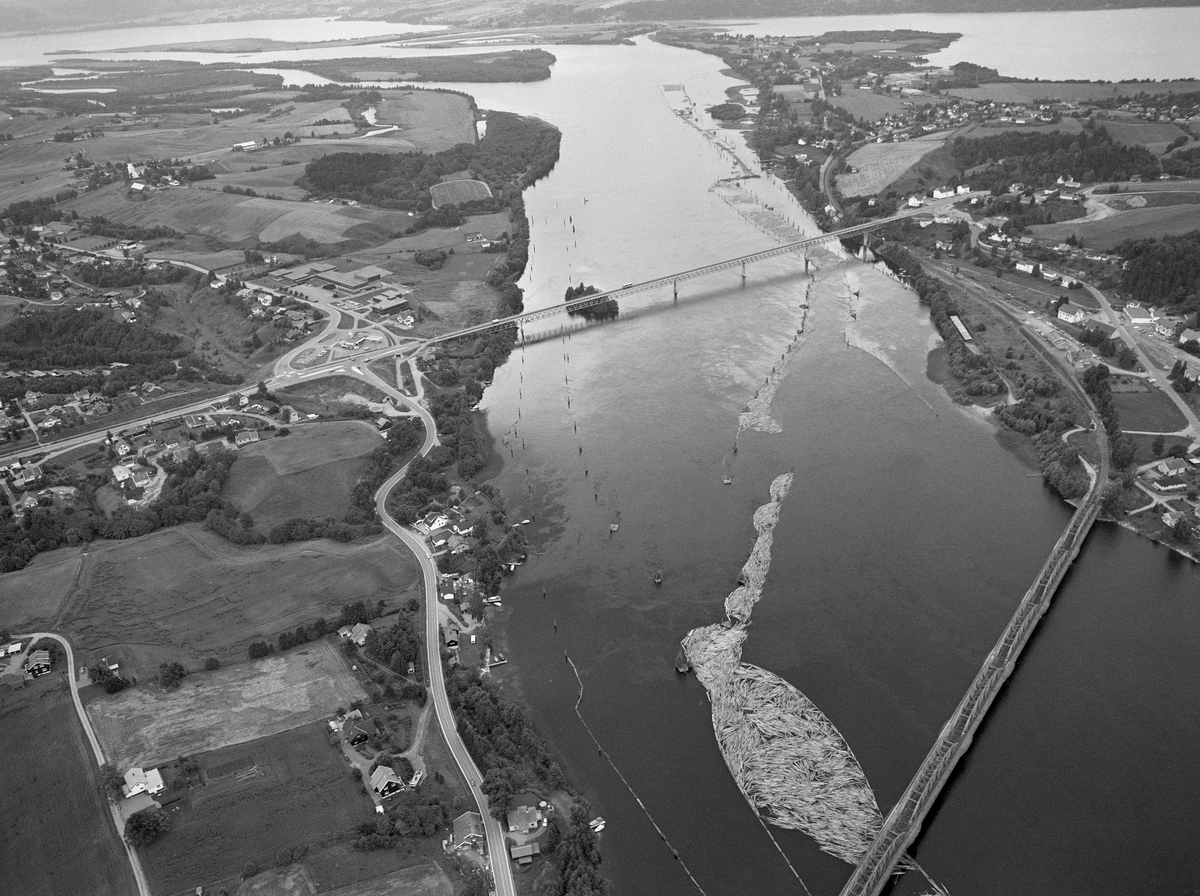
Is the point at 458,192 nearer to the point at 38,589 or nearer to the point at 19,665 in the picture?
the point at 38,589

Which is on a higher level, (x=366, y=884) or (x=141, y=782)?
(x=141, y=782)

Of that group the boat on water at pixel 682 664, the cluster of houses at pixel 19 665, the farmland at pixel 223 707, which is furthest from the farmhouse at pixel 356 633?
the boat on water at pixel 682 664

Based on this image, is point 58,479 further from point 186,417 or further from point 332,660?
point 332,660

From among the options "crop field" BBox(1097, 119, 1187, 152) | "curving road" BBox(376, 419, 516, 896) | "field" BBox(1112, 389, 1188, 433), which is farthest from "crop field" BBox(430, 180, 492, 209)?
"crop field" BBox(1097, 119, 1187, 152)

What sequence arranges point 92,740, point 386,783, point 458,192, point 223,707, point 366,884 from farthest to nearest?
point 458,192 < point 223,707 < point 92,740 < point 386,783 < point 366,884

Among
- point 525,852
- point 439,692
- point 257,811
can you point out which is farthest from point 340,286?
point 525,852

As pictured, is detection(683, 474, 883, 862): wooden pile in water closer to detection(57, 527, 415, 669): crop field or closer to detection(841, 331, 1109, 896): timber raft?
detection(841, 331, 1109, 896): timber raft
